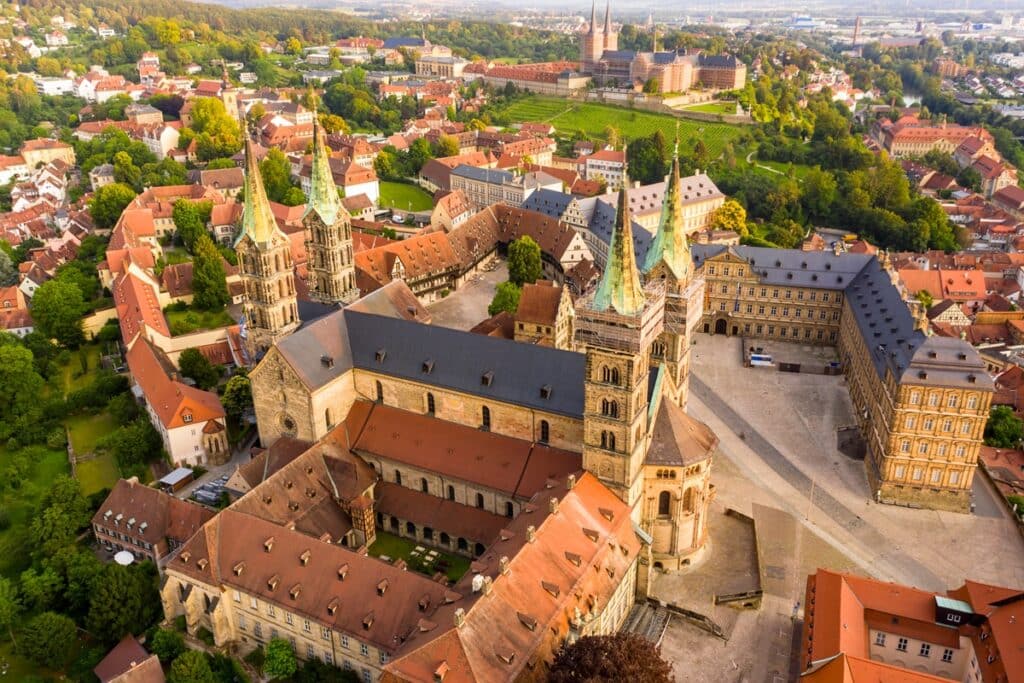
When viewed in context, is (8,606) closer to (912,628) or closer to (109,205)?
(912,628)

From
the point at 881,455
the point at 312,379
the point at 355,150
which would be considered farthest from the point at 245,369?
the point at 355,150

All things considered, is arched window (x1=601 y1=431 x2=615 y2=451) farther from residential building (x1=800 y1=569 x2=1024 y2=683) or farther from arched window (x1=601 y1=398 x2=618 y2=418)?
residential building (x1=800 y1=569 x2=1024 y2=683)

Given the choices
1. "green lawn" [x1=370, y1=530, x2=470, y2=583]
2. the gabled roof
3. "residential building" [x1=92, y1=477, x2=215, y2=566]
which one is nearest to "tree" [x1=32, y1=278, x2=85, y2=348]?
the gabled roof

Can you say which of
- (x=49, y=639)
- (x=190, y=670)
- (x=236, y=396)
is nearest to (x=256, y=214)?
(x=236, y=396)

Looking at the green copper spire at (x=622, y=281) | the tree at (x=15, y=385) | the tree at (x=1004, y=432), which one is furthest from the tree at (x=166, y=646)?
the tree at (x=1004, y=432)

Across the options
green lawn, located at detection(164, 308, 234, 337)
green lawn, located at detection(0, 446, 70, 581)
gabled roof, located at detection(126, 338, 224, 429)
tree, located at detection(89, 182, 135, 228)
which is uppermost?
tree, located at detection(89, 182, 135, 228)

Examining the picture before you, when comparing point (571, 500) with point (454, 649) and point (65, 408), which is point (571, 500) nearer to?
point (454, 649)
